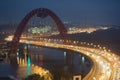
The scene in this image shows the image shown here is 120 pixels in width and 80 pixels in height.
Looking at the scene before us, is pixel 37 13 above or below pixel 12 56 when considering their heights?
above

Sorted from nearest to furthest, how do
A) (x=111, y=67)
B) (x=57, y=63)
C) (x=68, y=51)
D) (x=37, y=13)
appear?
(x=111, y=67) → (x=57, y=63) → (x=68, y=51) → (x=37, y=13)

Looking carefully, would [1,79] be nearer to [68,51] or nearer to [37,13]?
[68,51]

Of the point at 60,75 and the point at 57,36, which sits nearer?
the point at 60,75

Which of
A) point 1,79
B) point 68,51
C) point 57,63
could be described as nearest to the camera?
point 1,79

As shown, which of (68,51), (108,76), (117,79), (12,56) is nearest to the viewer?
(117,79)

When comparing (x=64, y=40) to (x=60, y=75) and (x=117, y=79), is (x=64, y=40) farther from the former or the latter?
(x=117, y=79)

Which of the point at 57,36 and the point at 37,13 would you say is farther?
the point at 57,36

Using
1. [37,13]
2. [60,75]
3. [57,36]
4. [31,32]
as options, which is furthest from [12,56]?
[31,32]

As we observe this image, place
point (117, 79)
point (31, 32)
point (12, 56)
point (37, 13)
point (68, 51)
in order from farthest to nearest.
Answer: point (31, 32) → point (37, 13) → point (12, 56) → point (68, 51) → point (117, 79)

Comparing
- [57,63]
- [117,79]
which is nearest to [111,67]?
[117,79]
